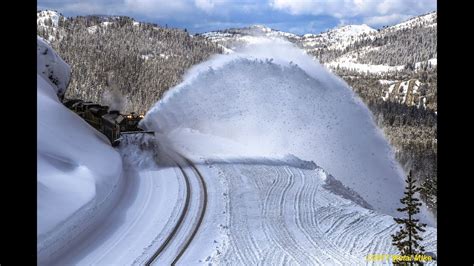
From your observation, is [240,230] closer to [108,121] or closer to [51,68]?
[108,121]

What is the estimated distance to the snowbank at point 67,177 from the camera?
41.7 ft

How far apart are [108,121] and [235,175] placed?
849 centimetres

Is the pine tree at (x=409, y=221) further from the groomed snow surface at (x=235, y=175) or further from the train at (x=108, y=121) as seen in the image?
the train at (x=108, y=121)

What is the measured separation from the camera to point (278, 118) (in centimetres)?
3022

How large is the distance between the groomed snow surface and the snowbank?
2.3 inches

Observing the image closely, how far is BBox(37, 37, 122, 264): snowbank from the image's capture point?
12.7 meters

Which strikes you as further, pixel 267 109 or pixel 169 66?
pixel 169 66

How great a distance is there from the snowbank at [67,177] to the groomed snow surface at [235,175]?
6 cm
